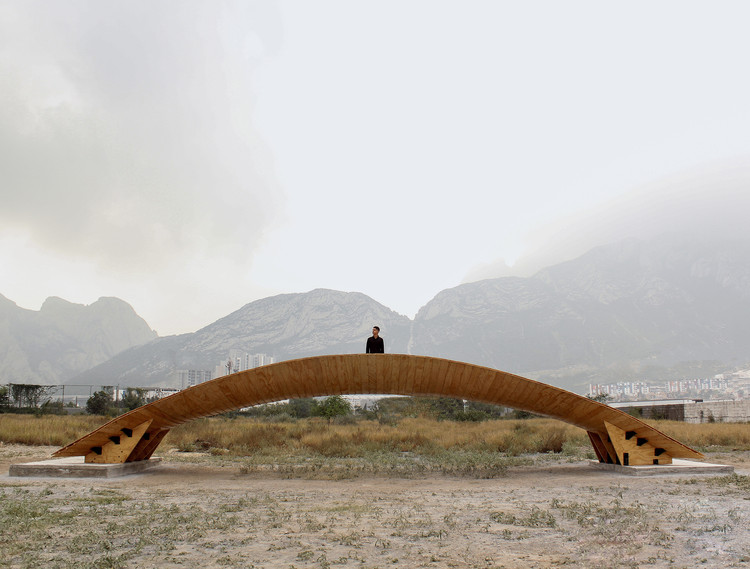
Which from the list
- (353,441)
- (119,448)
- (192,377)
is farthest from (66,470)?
(192,377)

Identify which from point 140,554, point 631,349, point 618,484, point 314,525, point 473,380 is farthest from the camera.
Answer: point 631,349

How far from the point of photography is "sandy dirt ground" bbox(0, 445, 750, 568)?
4594mm

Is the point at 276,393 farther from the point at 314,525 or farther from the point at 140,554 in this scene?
the point at 140,554

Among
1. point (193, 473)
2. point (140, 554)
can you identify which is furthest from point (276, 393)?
point (140, 554)

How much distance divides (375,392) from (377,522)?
4.79 metres

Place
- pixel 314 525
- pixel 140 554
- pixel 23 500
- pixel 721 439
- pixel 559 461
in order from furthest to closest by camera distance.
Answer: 1. pixel 721 439
2. pixel 559 461
3. pixel 23 500
4. pixel 314 525
5. pixel 140 554

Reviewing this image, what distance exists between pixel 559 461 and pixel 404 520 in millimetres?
8013

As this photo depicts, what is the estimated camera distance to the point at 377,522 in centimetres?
608

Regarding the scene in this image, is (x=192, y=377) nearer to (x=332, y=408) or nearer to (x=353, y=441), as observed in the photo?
(x=332, y=408)

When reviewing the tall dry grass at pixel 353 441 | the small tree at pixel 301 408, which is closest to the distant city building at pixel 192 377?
the small tree at pixel 301 408

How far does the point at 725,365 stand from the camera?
15875cm

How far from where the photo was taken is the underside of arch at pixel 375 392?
10.1 metres

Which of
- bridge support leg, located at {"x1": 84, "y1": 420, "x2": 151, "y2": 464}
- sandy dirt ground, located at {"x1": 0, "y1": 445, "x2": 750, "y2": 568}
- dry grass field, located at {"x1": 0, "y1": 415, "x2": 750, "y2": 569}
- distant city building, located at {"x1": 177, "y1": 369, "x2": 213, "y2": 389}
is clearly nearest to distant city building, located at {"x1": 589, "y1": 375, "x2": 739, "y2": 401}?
distant city building, located at {"x1": 177, "y1": 369, "x2": 213, "y2": 389}

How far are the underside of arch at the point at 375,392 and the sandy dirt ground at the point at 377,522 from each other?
1.01 meters
